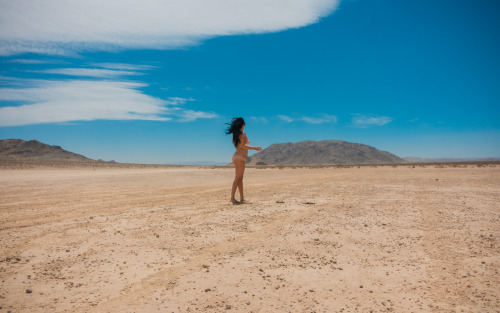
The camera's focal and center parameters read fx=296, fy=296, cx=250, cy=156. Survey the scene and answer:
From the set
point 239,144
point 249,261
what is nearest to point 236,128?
point 239,144

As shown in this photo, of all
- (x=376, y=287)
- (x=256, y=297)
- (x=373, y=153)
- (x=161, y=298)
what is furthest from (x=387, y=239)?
(x=373, y=153)

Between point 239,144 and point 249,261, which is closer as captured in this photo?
point 249,261

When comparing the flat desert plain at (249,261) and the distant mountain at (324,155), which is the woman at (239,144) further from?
the distant mountain at (324,155)

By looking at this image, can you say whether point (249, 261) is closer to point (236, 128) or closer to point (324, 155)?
point (236, 128)

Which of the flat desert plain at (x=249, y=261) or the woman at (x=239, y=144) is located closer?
the flat desert plain at (x=249, y=261)

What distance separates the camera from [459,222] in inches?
270

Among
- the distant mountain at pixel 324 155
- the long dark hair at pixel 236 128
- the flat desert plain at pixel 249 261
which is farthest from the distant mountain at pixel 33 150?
the flat desert plain at pixel 249 261

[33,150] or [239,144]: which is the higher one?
[33,150]

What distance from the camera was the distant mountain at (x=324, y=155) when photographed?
171125 mm

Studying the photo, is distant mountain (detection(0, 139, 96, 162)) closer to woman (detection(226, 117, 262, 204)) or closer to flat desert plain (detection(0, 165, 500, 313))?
woman (detection(226, 117, 262, 204))

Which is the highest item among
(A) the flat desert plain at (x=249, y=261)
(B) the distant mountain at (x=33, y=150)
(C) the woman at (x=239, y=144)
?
(B) the distant mountain at (x=33, y=150)

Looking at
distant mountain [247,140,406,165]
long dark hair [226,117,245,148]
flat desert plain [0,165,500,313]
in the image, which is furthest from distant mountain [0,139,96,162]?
flat desert plain [0,165,500,313]

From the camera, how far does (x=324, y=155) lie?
577ft

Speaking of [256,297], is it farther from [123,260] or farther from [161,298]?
[123,260]
